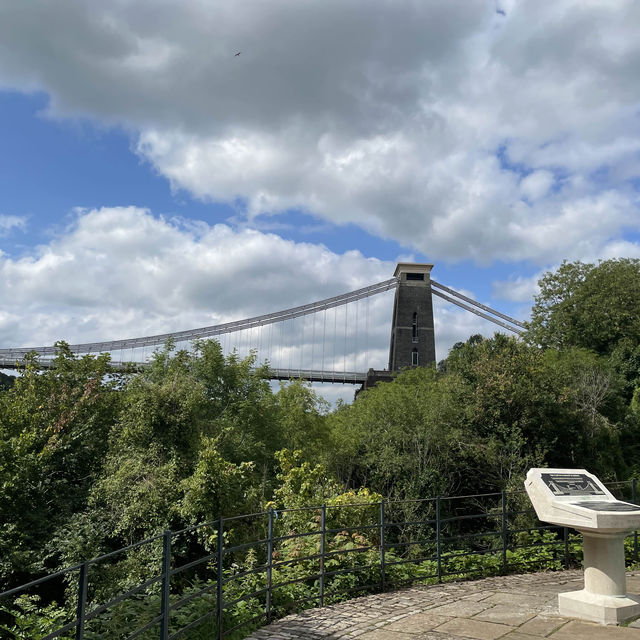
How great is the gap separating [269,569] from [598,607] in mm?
3060

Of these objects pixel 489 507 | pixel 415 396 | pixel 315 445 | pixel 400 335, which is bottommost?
pixel 489 507

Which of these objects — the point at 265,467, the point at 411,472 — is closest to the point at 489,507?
the point at 411,472

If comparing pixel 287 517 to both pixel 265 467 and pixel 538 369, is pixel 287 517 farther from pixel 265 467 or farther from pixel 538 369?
pixel 538 369

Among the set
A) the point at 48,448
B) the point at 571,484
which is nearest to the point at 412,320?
the point at 48,448

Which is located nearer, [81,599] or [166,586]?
[81,599]

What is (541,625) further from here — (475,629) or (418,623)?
(418,623)

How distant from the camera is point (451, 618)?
5.84 m

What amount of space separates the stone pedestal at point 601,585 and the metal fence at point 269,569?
4.19 ft

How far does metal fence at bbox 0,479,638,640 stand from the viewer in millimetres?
4789

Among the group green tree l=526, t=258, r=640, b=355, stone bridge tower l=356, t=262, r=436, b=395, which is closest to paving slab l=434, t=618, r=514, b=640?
green tree l=526, t=258, r=640, b=355

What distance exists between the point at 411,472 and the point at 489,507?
2.32m

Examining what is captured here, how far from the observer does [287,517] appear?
10445mm

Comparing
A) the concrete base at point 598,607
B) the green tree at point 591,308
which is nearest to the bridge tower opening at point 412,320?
the green tree at point 591,308

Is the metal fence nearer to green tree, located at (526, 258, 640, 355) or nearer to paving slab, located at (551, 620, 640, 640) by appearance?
paving slab, located at (551, 620, 640, 640)
